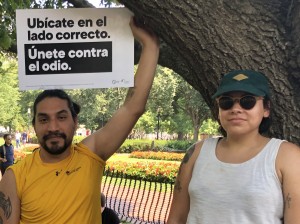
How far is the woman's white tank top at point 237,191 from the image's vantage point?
172cm

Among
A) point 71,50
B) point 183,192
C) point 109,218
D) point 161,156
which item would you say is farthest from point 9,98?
point 183,192

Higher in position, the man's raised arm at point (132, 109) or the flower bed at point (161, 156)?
the man's raised arm at point (132, 109)

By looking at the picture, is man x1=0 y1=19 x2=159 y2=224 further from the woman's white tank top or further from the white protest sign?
the woman's white tank top

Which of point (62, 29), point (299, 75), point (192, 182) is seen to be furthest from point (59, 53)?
point (299, 75)

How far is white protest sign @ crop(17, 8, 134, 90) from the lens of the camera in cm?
262

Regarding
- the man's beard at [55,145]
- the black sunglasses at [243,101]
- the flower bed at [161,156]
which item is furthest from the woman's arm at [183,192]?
the flower bed at [161,156]

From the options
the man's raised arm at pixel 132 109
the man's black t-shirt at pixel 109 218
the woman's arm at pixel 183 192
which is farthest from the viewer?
the man's black t-shirt at pixel 109 218

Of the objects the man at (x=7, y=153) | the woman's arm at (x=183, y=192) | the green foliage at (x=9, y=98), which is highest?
the green foliage at (x=9, y=98)

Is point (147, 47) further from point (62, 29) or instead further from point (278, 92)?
point (278, 92)

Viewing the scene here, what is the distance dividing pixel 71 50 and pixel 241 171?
1.36m

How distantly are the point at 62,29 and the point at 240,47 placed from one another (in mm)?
1091

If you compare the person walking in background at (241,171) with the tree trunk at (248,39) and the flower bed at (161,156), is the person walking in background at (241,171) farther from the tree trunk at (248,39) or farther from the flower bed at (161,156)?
A: the flower bed at (161,156)

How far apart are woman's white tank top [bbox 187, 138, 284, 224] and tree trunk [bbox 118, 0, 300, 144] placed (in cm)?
46

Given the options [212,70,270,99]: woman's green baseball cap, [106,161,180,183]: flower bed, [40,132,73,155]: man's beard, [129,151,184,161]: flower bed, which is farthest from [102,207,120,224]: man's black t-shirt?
[129,151,184,161]: flower bed
